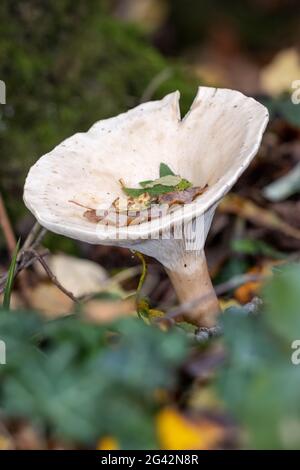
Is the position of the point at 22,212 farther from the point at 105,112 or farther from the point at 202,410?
the point at 202,410

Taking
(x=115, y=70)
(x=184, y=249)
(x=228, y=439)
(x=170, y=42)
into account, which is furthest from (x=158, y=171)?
(x=170, y=42)

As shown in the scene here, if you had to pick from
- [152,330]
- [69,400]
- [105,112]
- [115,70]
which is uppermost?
[115,70]

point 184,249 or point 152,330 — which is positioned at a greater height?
point 184,249

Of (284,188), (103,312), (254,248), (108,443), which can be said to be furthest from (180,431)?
(284,188)

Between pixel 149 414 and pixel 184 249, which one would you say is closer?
pixel 149 414

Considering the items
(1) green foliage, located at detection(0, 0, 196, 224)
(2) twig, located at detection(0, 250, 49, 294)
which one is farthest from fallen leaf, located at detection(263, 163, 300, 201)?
(2) twig, located at detection(0, 250, 49, 294)
